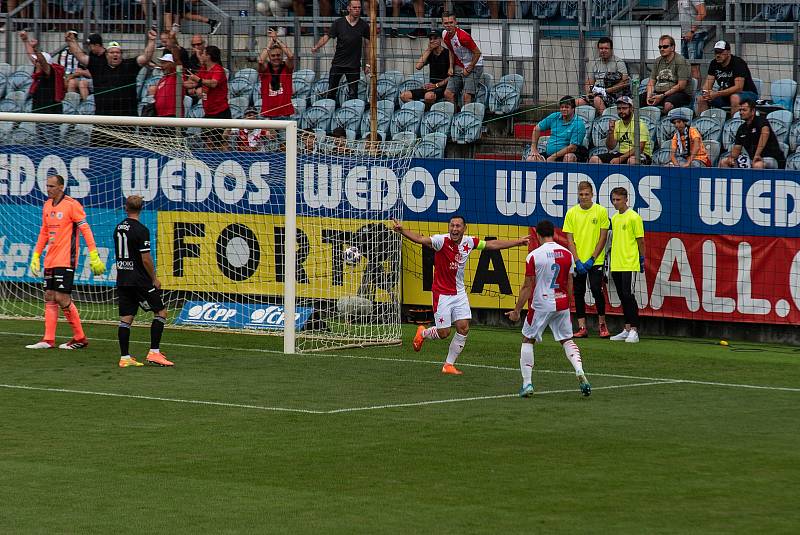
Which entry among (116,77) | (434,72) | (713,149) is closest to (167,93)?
(116,77)

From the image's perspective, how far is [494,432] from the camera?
489 inches

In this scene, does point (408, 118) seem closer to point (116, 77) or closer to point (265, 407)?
point (116, 77)

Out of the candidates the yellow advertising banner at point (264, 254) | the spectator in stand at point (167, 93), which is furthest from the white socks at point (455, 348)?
the spectator in stand at point (167, 93)

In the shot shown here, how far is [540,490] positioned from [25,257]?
52.7ft

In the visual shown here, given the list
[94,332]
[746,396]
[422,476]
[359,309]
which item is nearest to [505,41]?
[359,309]

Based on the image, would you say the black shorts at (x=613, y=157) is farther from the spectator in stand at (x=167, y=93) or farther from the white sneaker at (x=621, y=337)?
the spectator in stand at (x=167, y=93)

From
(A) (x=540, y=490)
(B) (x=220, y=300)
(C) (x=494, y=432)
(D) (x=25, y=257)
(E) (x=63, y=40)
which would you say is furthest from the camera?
(E) (x=63, y=40)

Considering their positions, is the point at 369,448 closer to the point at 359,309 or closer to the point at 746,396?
the point at 746,396

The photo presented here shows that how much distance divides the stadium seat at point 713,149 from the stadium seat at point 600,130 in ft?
5.19

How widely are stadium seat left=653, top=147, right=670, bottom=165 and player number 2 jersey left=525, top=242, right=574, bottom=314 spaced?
7.61 metres

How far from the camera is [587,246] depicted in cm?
2033

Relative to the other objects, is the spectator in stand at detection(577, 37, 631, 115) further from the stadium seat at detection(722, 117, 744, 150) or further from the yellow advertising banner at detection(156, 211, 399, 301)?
the yellow advertising banner at detection(156, 211, 399, 301)

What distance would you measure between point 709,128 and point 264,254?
744 centimetres

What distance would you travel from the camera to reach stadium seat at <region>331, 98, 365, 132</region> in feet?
81.4
